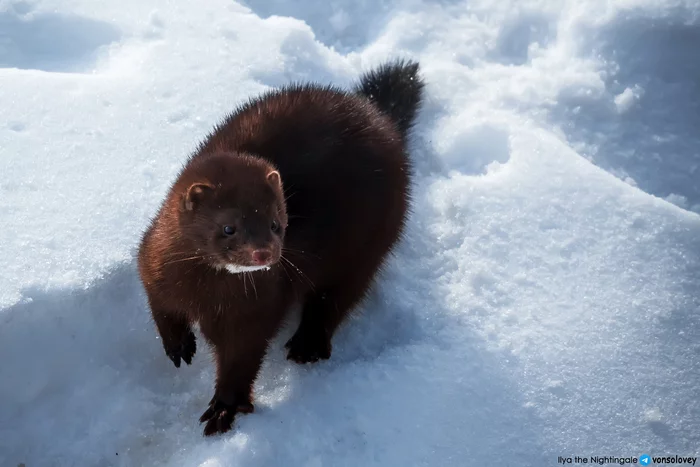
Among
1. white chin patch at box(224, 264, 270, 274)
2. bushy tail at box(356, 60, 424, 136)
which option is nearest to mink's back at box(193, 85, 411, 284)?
white chin patch at box(224, 264, 270, 274)

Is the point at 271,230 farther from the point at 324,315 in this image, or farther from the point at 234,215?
the point at 324,315

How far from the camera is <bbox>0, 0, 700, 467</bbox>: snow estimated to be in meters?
2.42

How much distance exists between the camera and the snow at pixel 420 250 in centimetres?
242

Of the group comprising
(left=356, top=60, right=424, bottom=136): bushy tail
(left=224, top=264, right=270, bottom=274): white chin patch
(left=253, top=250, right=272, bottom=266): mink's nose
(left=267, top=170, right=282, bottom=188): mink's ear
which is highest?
(left=356, top=60, right=424, bottom=136): bushy tail

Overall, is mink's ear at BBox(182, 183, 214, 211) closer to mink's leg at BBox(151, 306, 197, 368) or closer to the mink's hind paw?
mink's leg at BBox(151, 306, 197, 368)

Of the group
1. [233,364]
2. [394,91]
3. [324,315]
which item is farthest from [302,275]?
[394,91]

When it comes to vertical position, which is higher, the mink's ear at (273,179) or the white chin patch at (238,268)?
the mink's ear at (273,179)

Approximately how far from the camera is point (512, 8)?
4.62 metres

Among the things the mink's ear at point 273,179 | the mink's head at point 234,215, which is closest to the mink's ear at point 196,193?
the mink's head at point 234,215

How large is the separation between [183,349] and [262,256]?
754 millimetres

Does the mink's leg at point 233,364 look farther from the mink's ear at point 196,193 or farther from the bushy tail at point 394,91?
the bushy tail at point 394,91

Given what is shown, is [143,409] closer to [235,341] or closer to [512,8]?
[235,341]

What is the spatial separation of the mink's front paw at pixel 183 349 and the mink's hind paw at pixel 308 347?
365mm

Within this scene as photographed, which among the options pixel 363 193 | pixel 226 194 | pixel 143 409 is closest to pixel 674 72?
pixel 363 193
